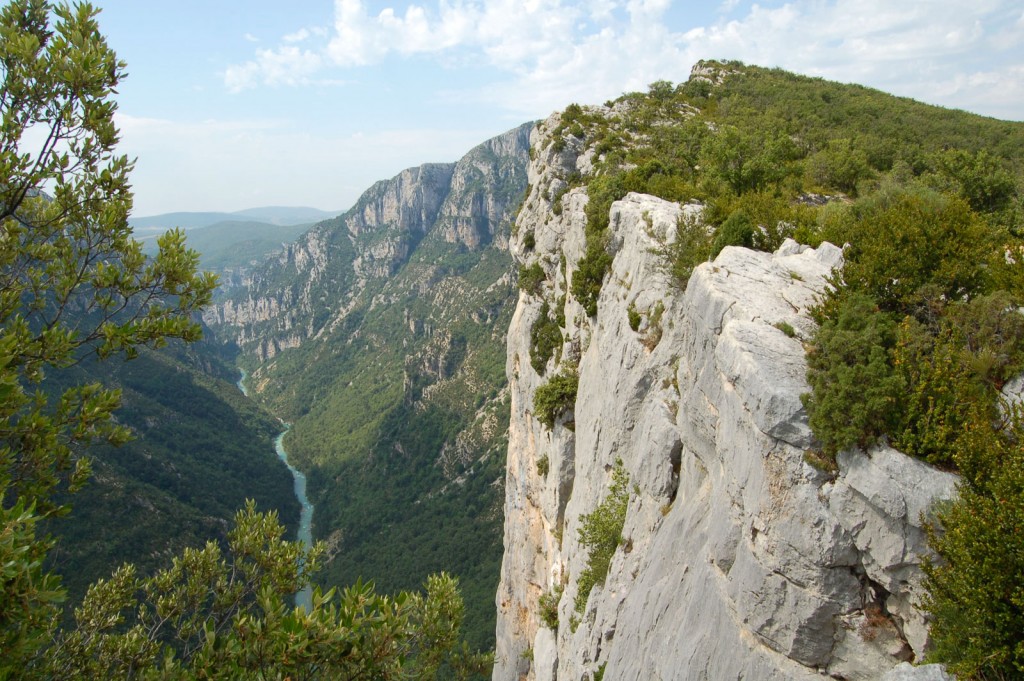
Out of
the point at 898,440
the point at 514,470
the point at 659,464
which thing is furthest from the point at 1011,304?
the point at 514,470

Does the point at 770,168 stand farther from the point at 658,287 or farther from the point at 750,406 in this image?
the point at 750,406

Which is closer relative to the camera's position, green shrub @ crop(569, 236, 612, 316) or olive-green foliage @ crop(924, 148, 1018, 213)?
olive-green foliage @ crop(924, 148, 1018, 213)

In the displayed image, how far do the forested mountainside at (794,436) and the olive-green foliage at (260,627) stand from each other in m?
6.37

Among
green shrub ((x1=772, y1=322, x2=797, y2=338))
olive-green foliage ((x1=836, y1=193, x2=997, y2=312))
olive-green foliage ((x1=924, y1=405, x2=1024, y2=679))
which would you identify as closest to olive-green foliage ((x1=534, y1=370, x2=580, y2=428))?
green shrub ((x1=772, y1=322, x2=797, y2=338))

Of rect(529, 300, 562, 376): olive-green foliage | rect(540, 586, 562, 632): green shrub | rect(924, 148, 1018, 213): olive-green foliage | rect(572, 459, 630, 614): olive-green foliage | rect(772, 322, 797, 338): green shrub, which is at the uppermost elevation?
rect(924, 148, 1018, 213): olive-green foliage

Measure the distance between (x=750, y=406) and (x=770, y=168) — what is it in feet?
61.7

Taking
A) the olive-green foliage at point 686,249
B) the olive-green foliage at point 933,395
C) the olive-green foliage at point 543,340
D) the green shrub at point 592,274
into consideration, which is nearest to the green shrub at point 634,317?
the olive-green foliage at point 686,249

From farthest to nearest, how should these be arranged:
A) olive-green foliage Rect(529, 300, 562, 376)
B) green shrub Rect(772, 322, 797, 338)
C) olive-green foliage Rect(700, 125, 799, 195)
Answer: olive-green foliage Rect(529, 300, 562, 376)
olive-green foliage Rect(700, 125, 799, 195)
green shrub Rect(772, 322, 797, 338)

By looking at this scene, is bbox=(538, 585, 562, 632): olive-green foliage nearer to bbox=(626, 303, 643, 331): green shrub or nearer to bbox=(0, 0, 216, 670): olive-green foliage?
bbox=(626, 303, 643, 331): green shrub

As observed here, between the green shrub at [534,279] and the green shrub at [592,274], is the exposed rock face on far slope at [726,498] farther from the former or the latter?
the green shrub at [534,279]

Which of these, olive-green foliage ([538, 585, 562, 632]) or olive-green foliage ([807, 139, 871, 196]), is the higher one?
olive-green foliage ([807, 139, 871, 196])

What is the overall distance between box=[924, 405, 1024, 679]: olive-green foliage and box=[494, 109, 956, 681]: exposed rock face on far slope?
559 millimetres

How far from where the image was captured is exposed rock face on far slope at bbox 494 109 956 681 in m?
9.20

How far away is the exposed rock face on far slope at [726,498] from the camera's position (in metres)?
9.20
